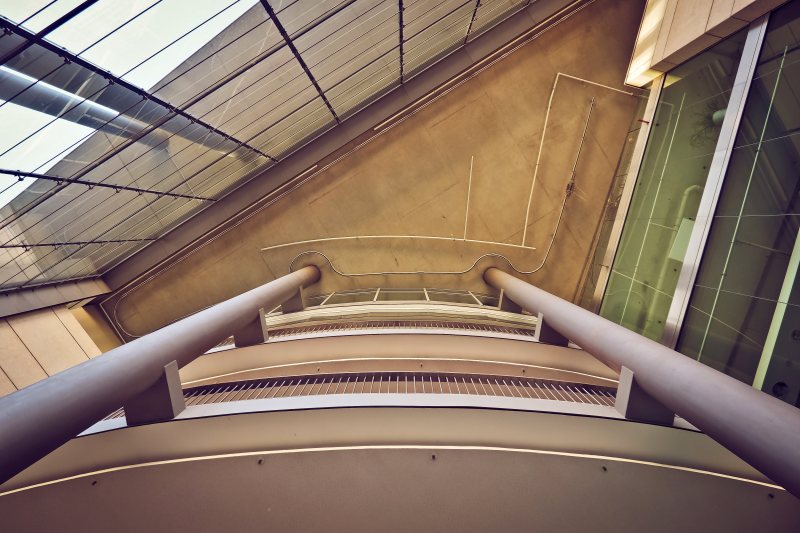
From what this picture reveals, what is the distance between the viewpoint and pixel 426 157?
47.3 feet

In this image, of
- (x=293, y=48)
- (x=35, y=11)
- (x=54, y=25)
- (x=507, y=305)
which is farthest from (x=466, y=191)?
(x=35, y=11)

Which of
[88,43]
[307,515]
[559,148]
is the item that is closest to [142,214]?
[88,43]

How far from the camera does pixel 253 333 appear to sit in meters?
9.20

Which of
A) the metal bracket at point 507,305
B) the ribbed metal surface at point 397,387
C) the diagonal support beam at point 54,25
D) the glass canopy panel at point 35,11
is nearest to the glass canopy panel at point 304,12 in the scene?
the diagonal support beam at point 54,25

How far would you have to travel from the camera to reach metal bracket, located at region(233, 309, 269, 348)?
9.10 m

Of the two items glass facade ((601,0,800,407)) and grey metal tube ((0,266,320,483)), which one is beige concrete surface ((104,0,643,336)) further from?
grey metal tube ((0,266,320,483))

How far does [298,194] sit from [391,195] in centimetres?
374

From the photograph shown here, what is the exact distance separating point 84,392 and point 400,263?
12.0 metres

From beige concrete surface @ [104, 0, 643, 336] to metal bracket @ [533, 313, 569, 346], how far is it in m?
6.21

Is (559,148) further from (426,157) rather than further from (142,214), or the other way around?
(142,214)

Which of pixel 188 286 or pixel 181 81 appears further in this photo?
pixel 188 286

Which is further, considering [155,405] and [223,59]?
[223,59]

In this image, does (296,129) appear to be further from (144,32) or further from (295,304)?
(144,32)

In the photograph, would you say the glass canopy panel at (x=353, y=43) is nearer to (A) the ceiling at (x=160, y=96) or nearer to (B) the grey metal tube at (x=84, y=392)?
(A) the ceiling at (x=160, y=96)
